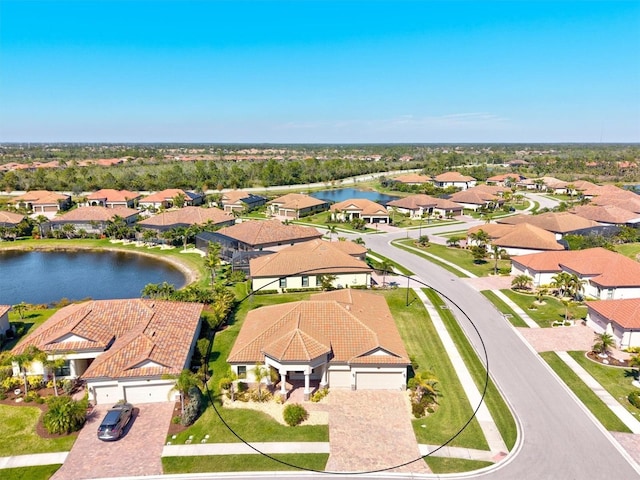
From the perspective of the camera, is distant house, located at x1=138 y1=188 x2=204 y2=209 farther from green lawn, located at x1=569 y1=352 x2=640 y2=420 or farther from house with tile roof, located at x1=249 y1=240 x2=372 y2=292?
green lawn, located at x1=569 y1=352 x2=640 y2=420

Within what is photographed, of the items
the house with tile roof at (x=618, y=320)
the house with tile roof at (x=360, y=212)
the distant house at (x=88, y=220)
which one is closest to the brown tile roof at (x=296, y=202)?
the house with tile roof at (x=360, y=212)

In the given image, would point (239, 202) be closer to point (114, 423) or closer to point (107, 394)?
point (107, 394)

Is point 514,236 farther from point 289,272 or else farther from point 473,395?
point 473,395

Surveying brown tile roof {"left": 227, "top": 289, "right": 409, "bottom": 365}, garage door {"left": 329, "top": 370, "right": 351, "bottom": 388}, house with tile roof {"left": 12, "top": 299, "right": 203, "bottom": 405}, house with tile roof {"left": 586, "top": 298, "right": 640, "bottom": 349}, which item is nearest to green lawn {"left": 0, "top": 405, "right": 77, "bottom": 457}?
house with tile roof {"left": 12, "top": 299, "right": 203, "bottom": 405}

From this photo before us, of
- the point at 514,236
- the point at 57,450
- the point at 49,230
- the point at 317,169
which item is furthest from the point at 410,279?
the point at 317,169

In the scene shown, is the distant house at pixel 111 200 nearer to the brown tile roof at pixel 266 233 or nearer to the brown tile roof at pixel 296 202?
the brown tile roof at pixel 296 202

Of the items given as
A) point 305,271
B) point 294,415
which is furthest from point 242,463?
point 305,271
